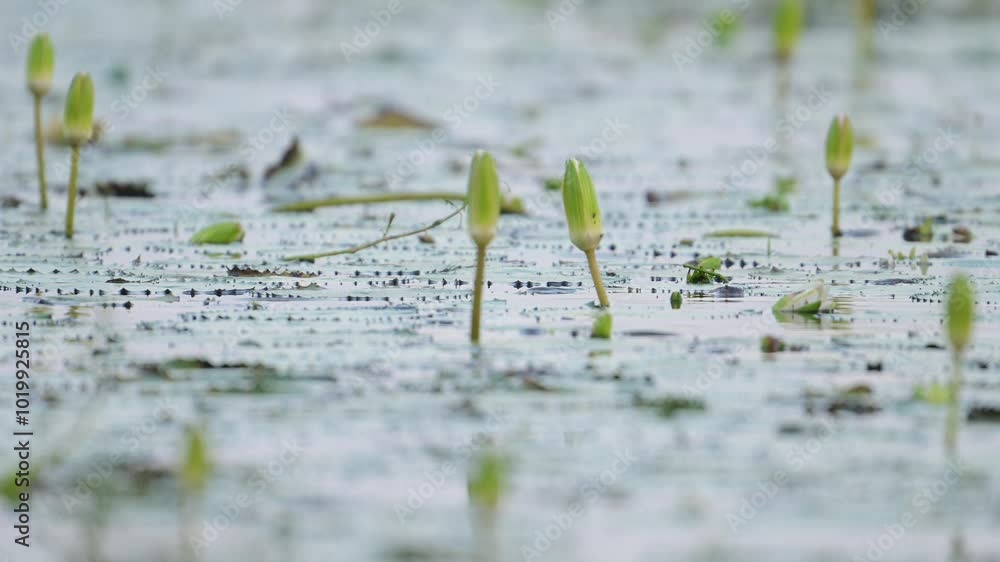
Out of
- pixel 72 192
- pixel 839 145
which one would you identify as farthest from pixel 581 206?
pixel 72 192

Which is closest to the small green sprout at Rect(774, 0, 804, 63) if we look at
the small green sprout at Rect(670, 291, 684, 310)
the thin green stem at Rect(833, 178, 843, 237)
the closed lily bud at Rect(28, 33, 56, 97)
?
the thin green stem at Rect(833, 178, 843, 237)

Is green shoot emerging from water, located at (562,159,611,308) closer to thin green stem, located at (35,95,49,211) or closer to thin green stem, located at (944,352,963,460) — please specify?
thin green stem, located at (944,352,963,460)

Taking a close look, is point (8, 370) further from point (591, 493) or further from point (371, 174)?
point (371, 174)

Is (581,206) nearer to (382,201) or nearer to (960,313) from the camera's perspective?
(960,313)

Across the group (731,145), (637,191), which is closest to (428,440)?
(637,191)

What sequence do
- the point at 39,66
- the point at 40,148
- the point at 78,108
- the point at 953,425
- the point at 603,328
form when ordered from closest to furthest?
1. the point at 953,425
2. the point at 603,328
3. the point at 78,108
4. the point at 39,66
5. the point at 40,148

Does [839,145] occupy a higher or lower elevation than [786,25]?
lower
